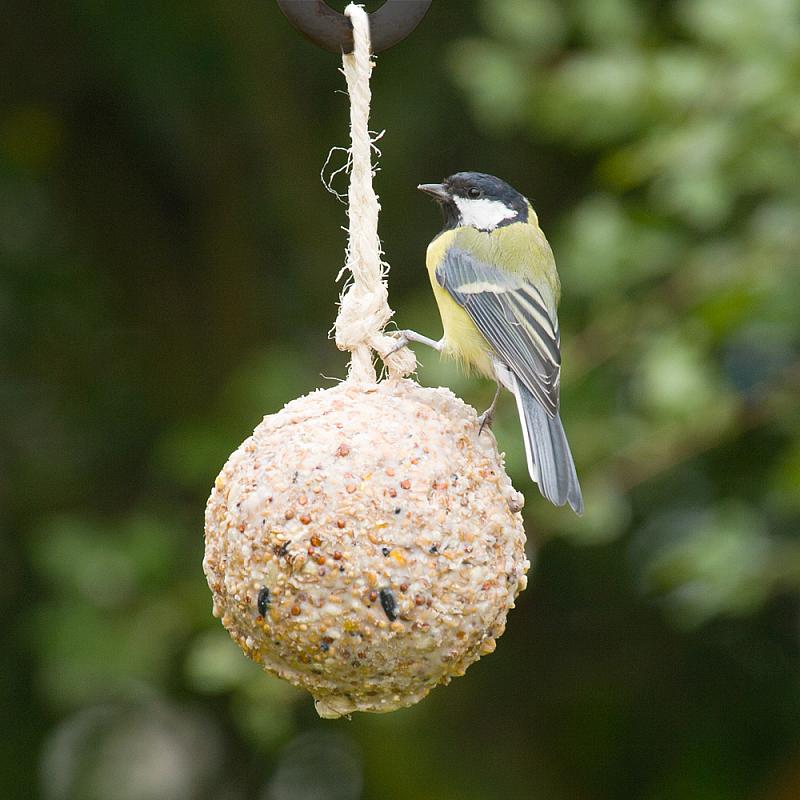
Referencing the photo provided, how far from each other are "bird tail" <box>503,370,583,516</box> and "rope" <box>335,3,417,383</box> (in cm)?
26

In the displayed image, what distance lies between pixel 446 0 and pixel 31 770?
3.06m

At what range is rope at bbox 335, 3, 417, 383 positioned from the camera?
6.70 feet

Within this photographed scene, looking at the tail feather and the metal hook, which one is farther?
the tail feather

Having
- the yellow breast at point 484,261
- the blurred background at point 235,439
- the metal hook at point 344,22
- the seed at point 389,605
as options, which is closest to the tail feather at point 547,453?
the yellow breast at point 484,261

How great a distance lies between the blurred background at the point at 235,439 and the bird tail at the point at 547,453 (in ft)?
4.07

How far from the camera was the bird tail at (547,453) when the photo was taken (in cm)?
213

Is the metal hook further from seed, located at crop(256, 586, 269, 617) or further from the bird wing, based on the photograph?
seed, located at crop(256, 586, 269, 617)

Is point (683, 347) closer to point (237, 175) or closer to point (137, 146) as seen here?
point (237, 175)

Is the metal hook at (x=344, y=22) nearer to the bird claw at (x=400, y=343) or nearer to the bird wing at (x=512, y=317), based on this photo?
the bird claw at (x=400, y=343)

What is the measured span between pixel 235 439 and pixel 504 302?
1.39 metres

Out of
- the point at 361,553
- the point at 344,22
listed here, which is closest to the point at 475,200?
the point at 344,22

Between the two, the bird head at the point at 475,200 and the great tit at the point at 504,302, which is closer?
the great tit at the point at 504,302

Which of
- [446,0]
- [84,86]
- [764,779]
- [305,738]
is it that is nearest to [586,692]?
[764,779]

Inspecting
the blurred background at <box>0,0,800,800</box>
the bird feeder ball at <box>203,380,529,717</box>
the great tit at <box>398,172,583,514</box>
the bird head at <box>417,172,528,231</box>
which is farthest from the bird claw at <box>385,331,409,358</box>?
the blurred background at <box>0,0,800,800</box>
